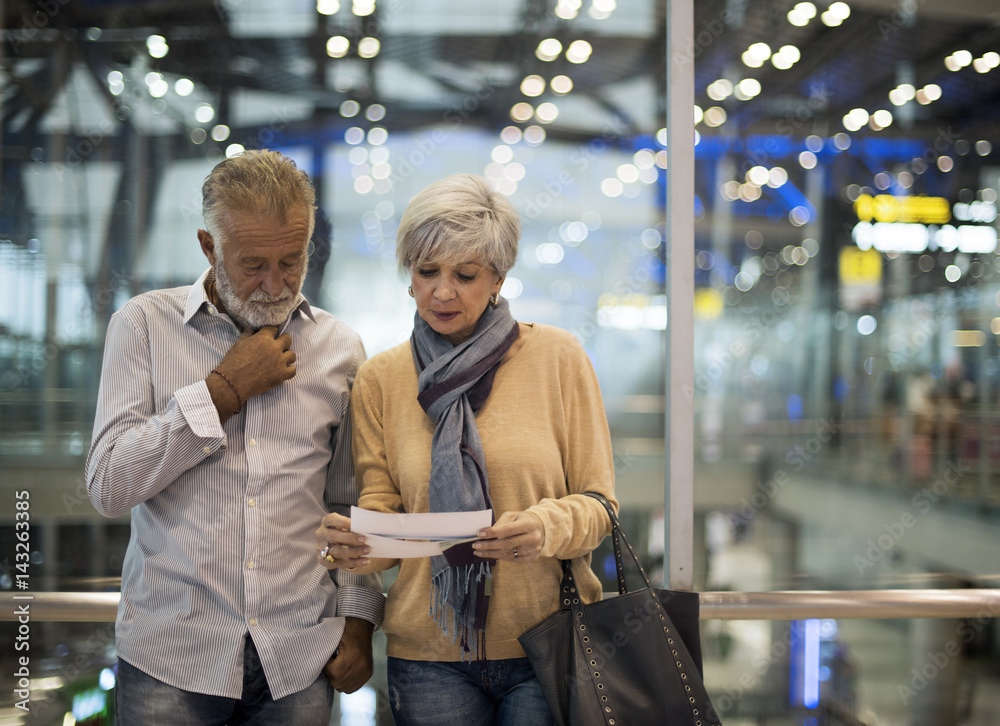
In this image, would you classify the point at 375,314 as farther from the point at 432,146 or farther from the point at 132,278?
the point at 132,278

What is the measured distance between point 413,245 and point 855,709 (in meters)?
3.07

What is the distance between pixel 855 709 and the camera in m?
3.17

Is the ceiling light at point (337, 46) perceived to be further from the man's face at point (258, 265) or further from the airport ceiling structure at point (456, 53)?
the man's face at point (258, 265)

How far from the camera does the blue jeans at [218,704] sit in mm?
1487

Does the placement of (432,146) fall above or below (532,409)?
above

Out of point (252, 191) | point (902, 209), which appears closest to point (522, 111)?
point (252, 191)

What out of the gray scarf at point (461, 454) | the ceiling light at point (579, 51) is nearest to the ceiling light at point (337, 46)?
the ceiling light at point (579, 51)

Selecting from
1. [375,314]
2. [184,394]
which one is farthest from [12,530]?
[184,394]

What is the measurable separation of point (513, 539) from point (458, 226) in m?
0.73

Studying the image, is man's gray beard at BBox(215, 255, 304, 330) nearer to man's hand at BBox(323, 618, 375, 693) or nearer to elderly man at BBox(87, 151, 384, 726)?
elderly man at BBox(87, 151, 384, 726)

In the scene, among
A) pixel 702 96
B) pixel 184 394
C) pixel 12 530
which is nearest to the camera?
pixel 184 394

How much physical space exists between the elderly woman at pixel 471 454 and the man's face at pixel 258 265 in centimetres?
25

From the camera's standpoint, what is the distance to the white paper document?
1351mm

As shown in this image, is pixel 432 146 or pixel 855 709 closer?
pixel 432 146
